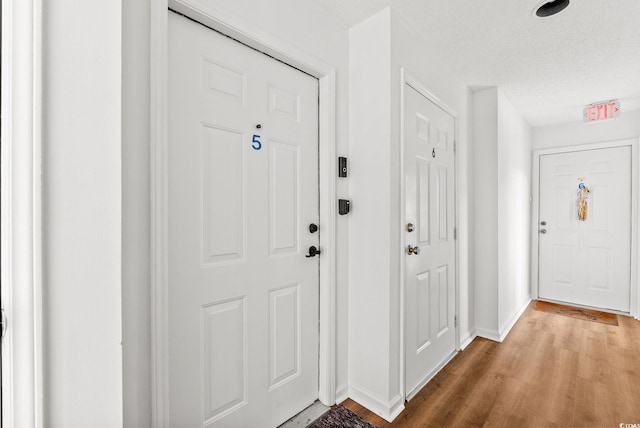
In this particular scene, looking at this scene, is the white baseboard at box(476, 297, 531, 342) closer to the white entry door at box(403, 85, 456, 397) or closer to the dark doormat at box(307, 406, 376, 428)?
the white entry door at box(403, 85, 456, 397)

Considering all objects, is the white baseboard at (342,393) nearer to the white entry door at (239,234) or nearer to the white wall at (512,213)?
the white entry door at (239,234)

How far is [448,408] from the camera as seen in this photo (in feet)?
5.85

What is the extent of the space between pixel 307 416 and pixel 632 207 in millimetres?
4183

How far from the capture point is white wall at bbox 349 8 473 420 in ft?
5.59

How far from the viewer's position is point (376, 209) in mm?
1757

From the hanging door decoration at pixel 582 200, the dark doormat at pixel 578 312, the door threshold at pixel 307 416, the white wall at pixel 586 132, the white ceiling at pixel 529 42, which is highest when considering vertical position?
the white ceiling at pixel 529 42

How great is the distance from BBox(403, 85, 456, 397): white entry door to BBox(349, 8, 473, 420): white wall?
6.1 inches

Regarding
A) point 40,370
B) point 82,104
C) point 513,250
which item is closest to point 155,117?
point 82,104

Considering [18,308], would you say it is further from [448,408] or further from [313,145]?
[448,408]

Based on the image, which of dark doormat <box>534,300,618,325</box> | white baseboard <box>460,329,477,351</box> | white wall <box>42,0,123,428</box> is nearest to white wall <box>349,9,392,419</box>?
white baseboard <box>460,329,477,351</box>

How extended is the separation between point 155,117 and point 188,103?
0.60 ft

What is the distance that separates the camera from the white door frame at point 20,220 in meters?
0.63

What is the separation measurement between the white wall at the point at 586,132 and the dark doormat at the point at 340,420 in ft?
13.5

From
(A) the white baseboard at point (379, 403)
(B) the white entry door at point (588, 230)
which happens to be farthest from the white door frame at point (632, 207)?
(A) the white baseboard at point (379, 403)
